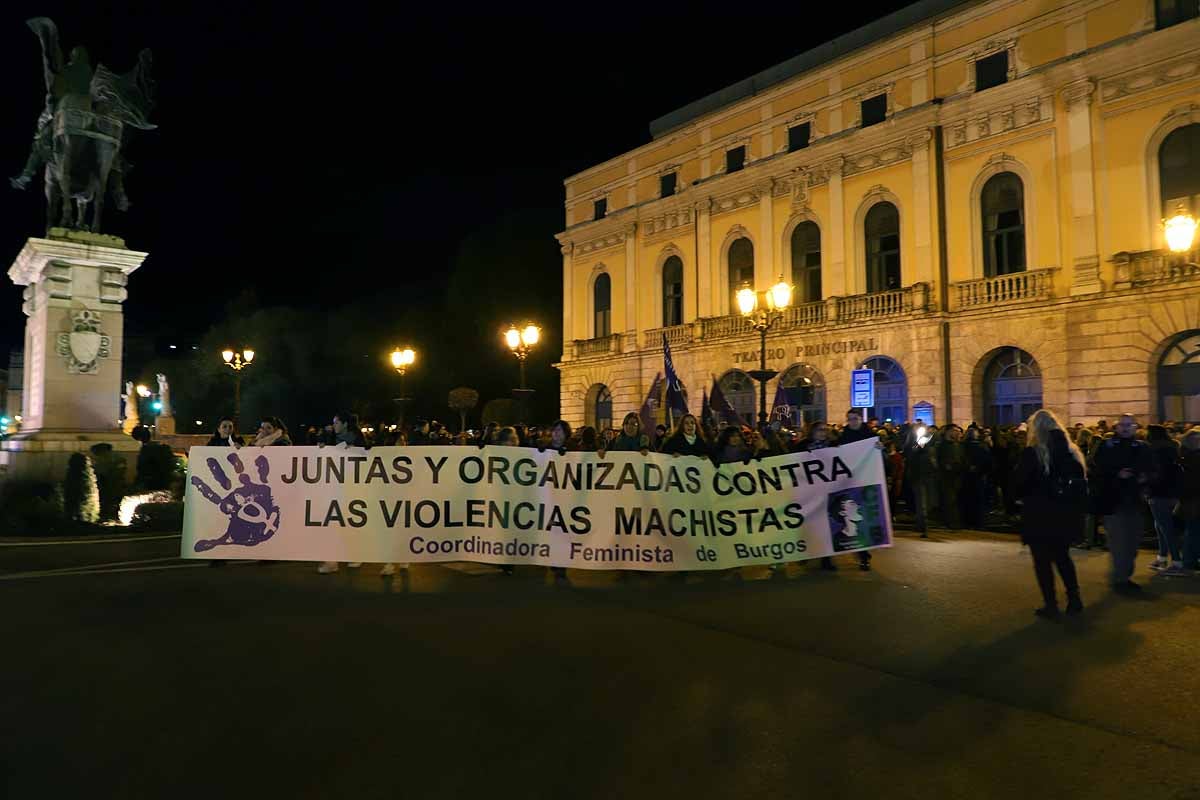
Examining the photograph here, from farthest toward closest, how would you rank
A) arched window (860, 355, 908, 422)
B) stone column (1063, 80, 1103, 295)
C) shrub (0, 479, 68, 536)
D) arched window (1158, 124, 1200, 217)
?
arched window (860, 355, 908, 422) < stone column (1063, 80, 1103, 295) < arched window (1158, 124, 1200, 217) < shrub (0, 479, 68, 536)

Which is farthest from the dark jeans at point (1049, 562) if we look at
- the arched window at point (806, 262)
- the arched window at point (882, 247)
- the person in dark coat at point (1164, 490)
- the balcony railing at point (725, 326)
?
the balcony railing at point (725, 326)

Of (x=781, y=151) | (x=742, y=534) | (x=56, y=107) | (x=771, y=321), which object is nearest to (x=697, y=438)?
(x=742, y=534)

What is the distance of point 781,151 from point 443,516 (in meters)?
25.7

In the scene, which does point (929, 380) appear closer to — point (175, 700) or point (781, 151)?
point (781, 151)

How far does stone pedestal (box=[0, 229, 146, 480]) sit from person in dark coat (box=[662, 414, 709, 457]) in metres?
11.2

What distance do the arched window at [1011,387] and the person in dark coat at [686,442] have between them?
17105 millimetres

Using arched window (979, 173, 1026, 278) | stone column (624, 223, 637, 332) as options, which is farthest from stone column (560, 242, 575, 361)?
arched window (979, 173, 1026, 278)

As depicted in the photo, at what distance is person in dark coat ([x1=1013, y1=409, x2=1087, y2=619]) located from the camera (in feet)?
23.8

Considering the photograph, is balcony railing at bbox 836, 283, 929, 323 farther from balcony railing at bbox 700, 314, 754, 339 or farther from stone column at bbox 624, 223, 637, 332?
stone column at bbox 624, 223, 637, 332

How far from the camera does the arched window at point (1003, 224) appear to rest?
83.2ft

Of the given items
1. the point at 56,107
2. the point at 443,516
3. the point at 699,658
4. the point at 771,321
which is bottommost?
the point at 699,658

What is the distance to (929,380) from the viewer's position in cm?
2617

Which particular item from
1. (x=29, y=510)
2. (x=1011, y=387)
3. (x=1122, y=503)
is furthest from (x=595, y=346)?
(x=1122, y=503)

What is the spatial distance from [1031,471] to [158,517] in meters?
13.2
